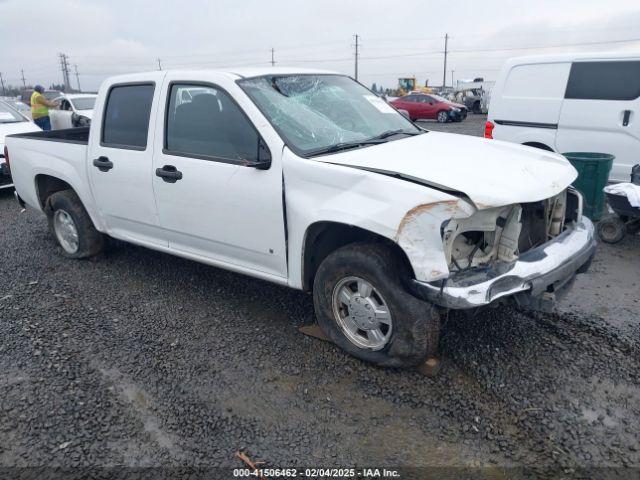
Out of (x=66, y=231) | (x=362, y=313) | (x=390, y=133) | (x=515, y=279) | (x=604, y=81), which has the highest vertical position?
(x=604, y=81)

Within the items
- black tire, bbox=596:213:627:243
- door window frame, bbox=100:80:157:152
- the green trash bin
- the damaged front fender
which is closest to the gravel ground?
the damaged front fender

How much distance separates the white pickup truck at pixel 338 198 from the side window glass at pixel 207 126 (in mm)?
12

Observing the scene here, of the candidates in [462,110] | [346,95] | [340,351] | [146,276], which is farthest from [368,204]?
[462,110]

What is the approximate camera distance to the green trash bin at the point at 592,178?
5.86 metres

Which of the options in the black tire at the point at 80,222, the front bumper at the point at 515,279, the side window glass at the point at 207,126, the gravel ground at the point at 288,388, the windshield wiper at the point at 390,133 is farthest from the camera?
the black tire at the point at 80,222

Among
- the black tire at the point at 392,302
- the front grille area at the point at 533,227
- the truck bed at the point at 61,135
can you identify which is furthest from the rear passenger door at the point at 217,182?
the truck bed at the point at 61,135

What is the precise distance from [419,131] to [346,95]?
0.69m

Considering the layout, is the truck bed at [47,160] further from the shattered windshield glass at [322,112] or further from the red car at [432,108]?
the red car at [432,108]

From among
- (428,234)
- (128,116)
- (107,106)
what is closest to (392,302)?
(428,234)

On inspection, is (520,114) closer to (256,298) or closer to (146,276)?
(256,298)

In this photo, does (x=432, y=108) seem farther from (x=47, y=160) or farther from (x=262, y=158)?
(x=262, y=158)

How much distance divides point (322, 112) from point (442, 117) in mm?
21446

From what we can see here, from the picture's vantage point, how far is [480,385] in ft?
10.2

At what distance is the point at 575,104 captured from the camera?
22.2 ft
